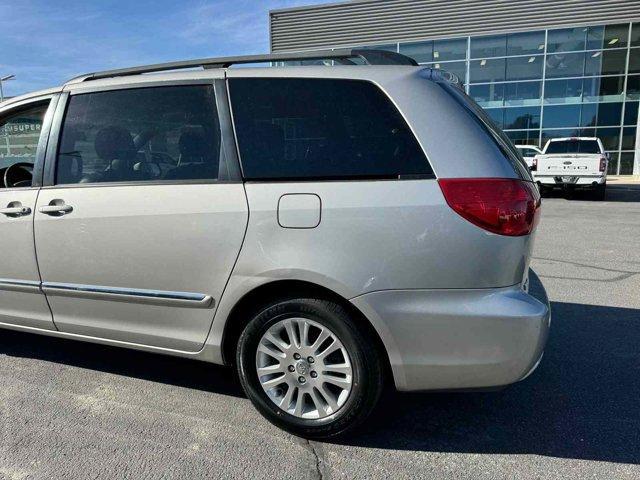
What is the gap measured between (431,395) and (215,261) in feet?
4.94

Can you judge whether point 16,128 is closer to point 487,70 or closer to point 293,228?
point 293,228

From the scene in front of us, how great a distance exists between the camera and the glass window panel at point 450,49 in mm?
22984

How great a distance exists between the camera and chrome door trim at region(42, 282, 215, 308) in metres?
2.60

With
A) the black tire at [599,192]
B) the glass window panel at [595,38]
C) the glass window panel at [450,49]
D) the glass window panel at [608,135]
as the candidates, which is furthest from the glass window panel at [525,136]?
the black tire at [599,192]

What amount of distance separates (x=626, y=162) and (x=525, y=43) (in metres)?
7.03

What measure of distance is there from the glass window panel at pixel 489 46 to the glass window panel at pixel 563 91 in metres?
2.52

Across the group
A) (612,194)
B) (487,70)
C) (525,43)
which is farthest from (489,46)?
(612,194)

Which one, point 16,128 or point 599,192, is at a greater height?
point 16,128

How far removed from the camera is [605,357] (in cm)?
341

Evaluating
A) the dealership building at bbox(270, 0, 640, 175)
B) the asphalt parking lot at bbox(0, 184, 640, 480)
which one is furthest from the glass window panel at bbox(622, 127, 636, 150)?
the asphalt parking lot at bbox(0, 184, 640, 480)

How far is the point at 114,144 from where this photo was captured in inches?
113

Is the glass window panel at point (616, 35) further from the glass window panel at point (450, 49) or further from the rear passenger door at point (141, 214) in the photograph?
the rear passenger door at point (141, 214)

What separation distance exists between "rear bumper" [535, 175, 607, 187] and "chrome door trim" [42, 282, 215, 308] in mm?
13292

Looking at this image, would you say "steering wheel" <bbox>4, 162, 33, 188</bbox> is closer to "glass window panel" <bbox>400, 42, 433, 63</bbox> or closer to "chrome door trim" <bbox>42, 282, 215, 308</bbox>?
"chrome door trim" <bbox>42, 282, 215, 308</bbox>
